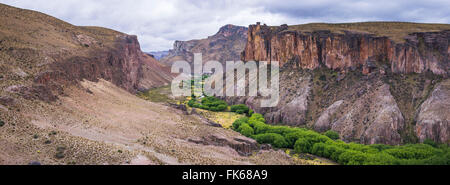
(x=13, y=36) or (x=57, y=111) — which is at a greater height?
(x=13, y=36)

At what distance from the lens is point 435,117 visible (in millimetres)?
46531

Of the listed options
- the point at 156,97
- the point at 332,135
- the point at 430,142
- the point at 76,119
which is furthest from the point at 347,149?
the point at 156,97

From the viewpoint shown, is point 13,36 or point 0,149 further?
point 13,36

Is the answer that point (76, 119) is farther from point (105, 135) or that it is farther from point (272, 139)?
point (272, 139)

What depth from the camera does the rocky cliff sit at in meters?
49.8

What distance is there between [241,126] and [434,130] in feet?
106

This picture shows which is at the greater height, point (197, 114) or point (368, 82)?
point (368, 82)

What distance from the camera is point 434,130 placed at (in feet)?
150

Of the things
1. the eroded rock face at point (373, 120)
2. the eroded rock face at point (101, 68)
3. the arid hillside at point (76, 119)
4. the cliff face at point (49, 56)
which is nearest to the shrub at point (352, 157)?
the arid hillside at point (76, 119)

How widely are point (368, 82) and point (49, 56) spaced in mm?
62658

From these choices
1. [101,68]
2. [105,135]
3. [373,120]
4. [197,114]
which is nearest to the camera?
[105,135]

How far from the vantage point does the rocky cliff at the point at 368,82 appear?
163ft
